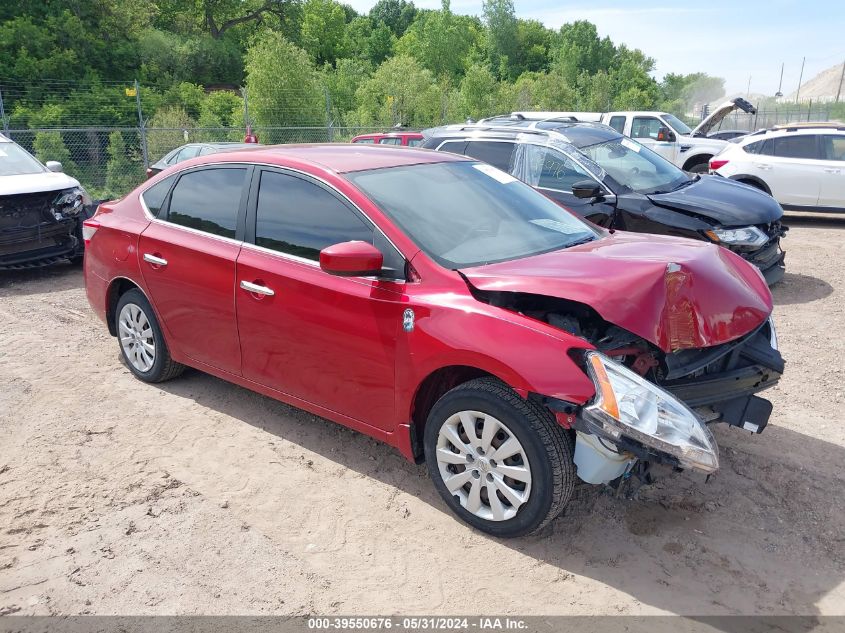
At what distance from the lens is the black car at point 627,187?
712cm

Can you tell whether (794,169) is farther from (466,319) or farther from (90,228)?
(90,228)

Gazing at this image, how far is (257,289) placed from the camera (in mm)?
4137

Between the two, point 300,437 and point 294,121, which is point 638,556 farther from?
point 294,121

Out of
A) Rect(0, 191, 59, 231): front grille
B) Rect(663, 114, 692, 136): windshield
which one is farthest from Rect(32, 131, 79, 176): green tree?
Rect(663, 114, 692, 136): windshield

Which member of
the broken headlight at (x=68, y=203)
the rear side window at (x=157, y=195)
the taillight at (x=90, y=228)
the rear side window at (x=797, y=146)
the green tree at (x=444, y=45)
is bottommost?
the broken headlight at (x=68, y=203)

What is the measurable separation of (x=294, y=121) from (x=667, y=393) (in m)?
21.0

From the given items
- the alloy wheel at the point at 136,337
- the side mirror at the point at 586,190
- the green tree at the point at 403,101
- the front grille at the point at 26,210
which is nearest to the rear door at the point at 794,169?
the side mirror at the point at 586,190

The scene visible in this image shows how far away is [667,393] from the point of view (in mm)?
3131

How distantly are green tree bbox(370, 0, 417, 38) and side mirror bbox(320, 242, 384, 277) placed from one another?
89.7 m

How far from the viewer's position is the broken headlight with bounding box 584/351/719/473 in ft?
9.61

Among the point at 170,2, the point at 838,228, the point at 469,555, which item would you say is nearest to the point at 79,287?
the point at 469,555

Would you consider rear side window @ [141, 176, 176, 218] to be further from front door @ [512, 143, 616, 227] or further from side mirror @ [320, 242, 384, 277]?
front door @ [512, 143, 616, 227]

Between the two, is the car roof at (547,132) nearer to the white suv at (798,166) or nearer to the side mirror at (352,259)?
the white suv at (798,166)

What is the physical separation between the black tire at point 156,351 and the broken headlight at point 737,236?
5126 millimetres
